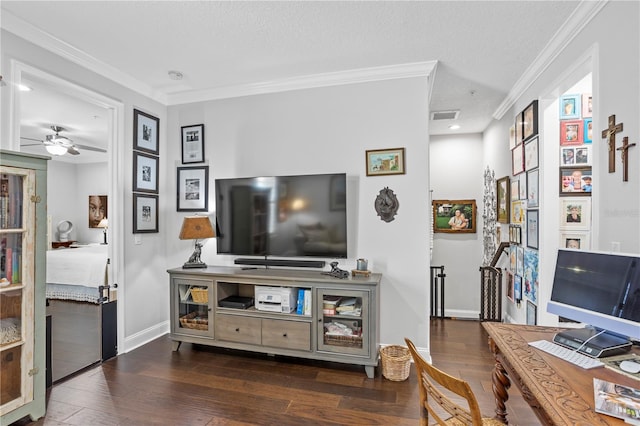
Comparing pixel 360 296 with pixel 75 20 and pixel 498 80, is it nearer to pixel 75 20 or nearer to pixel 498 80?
pixel 498 80

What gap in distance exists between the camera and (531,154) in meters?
3.13

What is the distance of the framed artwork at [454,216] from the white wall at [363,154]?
2054 millimetres

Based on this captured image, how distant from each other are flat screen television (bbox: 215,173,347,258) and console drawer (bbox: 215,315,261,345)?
2.08 ft

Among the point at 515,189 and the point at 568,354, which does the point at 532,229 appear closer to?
the point at 515,189

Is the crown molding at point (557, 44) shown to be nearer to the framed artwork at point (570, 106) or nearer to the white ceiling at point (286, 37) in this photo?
the white ceiling at point (286, 37)

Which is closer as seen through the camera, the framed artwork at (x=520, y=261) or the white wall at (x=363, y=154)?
the white wall at (x=363, y=154)

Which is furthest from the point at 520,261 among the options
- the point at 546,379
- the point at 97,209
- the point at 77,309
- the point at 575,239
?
the point at 97,209

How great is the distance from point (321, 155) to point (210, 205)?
1.37 meters

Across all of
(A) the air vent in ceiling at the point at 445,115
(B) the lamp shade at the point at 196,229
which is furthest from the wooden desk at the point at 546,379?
(A) the air vent in ceiling at the point at 445,115

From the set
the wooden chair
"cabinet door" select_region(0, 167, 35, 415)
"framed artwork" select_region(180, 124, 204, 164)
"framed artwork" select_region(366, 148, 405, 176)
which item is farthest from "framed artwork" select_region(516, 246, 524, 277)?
"cabinet door" select_region(0, 167, 35, 415)

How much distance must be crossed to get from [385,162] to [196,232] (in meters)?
1.98

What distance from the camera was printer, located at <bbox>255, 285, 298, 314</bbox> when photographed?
9.50 ft

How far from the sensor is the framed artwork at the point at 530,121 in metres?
3.00

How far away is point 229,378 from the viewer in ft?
8.86
